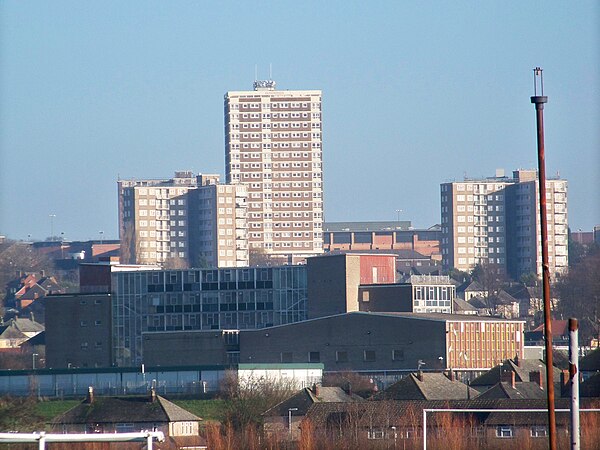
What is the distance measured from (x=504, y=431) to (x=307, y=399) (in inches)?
751

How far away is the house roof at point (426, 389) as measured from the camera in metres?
68.2

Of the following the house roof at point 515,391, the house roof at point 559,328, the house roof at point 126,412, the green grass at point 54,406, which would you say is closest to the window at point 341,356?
the green grass at point 54,406

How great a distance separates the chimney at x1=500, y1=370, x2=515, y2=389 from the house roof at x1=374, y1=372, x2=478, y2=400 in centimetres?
158

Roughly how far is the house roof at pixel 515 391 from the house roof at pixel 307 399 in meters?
6.28

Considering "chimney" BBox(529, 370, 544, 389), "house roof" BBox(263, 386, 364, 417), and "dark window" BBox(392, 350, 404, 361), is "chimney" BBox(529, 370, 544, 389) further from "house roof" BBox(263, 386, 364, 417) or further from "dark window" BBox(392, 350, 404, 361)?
"dark window" BBox(392, 350, 404, 361)

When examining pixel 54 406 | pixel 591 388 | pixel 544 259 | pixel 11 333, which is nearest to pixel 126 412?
pixel 54 406

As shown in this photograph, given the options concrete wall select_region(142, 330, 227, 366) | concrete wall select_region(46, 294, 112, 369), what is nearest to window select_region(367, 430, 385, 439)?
concrete wall select_region(142, 330, 227, 366)

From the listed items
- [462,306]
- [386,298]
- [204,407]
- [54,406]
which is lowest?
[54,406]

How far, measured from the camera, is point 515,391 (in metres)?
67.6

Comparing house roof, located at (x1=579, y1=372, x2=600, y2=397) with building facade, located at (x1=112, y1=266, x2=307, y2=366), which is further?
building facade, located at (x1=112, y1=266, x2=307, y2=366)

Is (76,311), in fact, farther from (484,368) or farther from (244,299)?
(484,368)

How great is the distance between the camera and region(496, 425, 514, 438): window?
157 feet

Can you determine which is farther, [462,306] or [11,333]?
[462,306]

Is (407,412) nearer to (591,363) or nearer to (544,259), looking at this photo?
(591,363)
